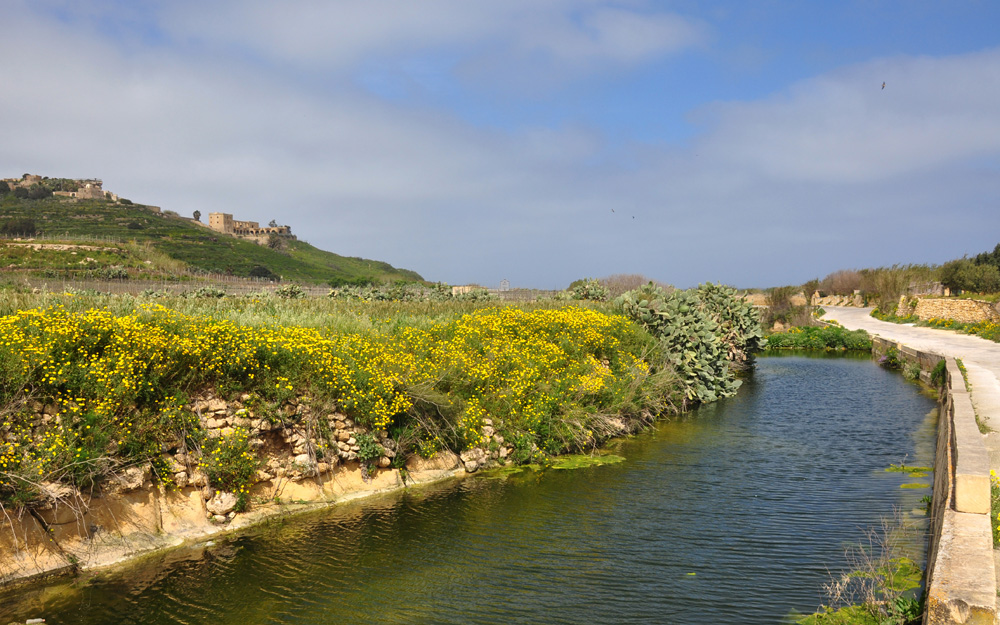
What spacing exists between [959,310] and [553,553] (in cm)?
4066

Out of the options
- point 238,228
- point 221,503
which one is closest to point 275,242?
point 238,228

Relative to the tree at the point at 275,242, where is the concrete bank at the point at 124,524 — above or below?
below

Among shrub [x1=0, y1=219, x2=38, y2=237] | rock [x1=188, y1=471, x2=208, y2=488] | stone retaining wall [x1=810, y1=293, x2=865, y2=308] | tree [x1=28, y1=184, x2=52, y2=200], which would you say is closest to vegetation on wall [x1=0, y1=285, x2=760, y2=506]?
rock [x1=188, y1=471, x2=208, y2=488]

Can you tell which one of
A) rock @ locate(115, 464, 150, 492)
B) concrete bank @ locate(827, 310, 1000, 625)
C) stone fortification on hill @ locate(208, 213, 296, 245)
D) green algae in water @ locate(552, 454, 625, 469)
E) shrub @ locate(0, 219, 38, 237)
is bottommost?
green algae in water @ locate(552, 454, 625, 469)

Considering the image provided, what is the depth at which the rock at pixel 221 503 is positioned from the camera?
30.9 feet

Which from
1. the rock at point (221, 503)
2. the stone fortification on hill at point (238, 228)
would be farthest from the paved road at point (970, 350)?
the stone fortification on hill at point (238, 228)

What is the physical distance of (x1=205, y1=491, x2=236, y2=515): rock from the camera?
9414 millimetres

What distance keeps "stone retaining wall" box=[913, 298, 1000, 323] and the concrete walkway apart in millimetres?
2186

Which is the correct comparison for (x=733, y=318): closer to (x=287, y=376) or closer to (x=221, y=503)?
(x=287, y=376)

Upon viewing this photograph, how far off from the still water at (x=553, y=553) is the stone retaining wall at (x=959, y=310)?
28849 millimetres

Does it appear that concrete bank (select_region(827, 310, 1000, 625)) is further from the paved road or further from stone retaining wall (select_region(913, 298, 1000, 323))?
stone retaining wall (select_region(913, 298, 1000, 323))

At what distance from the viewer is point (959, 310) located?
129 feet

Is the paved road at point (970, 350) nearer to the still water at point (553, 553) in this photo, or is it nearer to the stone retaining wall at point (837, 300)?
the still water at point (553, 553)

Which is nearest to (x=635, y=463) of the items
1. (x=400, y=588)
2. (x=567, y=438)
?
(x=567, y=438)
